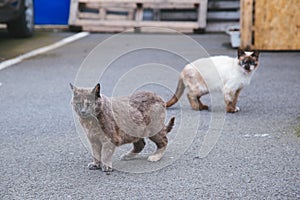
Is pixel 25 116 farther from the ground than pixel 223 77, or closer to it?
closer to it

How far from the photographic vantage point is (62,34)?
13125mm

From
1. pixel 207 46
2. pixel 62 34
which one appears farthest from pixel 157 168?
pixel 62 34

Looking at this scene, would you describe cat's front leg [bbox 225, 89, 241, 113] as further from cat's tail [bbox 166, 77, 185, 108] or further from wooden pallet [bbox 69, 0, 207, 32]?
wooden pallet [bbox 69, 0, 207, 32]

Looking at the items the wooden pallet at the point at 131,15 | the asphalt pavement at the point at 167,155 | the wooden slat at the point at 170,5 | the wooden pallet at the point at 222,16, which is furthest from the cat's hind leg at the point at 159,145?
the wooden pallet at the point at 222,16

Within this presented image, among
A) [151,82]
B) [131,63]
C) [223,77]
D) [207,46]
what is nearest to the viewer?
[223,77]

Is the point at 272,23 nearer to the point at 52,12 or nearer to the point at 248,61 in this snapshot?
the point at 248,61

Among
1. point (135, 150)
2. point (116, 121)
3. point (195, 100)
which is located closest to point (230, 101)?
point (195, 100)

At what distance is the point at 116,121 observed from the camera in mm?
4027

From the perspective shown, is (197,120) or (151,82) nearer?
(197,120)

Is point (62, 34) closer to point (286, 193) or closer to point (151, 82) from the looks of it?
point (151, 82)

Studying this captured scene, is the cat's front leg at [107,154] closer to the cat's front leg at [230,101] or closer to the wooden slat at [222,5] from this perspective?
the cat's front leg at [230,101]

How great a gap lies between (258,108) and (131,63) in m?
3.40

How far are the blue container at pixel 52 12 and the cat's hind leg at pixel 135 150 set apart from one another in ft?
32.8

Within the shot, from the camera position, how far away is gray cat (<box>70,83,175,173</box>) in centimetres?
385
